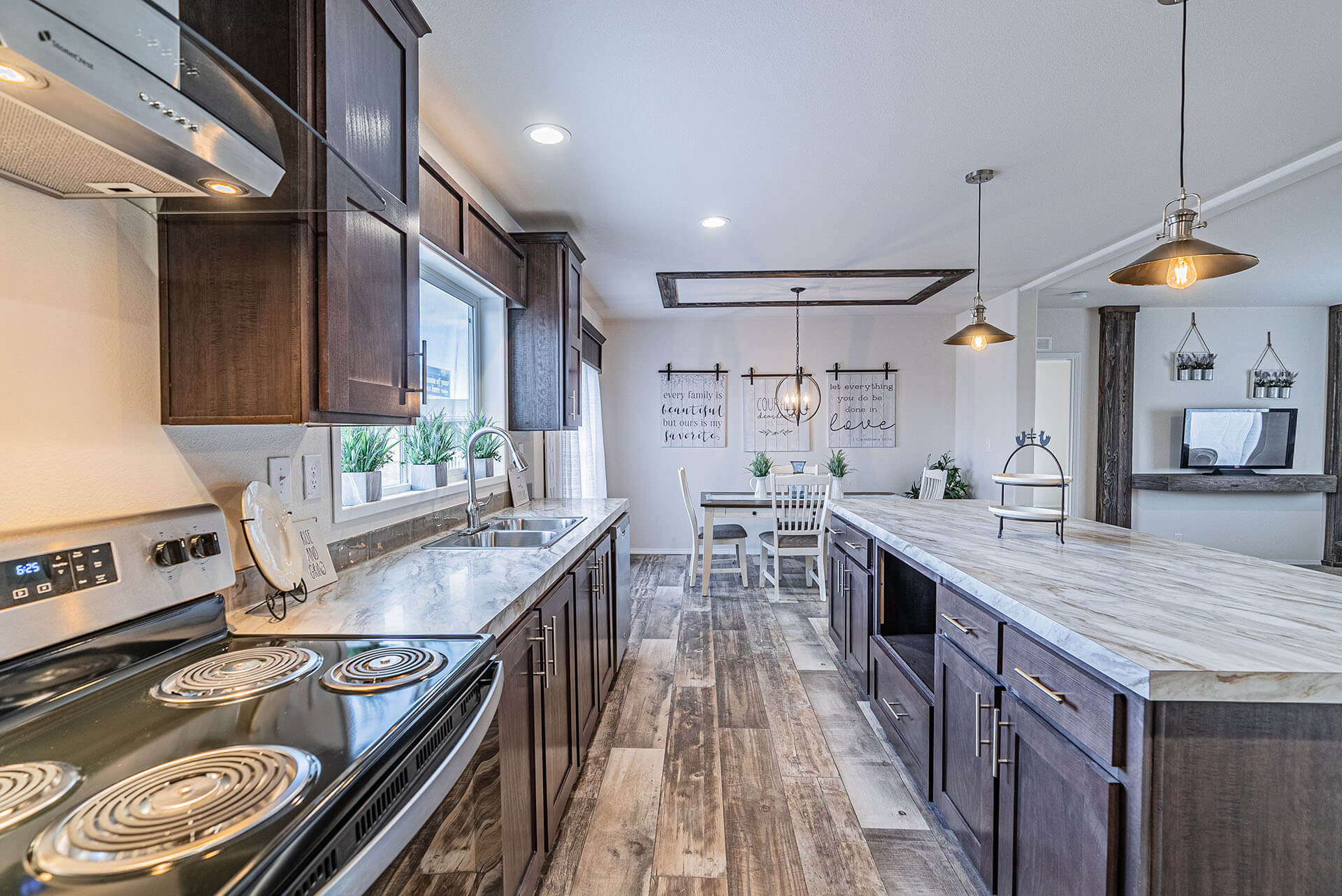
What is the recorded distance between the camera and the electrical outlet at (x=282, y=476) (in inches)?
61.0

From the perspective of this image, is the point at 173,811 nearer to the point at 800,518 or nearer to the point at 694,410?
the point at 800,518

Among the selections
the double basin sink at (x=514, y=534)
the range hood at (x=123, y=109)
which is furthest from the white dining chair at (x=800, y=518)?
the range hood at (x=123, y=109)

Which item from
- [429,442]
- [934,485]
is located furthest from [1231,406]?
[429,442]

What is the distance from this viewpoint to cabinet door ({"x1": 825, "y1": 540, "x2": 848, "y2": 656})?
10.4 feet

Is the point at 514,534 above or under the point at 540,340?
under

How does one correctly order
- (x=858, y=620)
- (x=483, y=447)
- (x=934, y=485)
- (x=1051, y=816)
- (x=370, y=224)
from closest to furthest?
(x=1051, y=816) → (x=370, y=224) → (x=858, y=620) → (x=483, y=447) → (x=934, y=485)

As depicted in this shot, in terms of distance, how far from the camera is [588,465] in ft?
17.5

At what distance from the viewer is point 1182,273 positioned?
179 centimetres

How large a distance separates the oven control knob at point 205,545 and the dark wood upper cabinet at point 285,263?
0.76 feet

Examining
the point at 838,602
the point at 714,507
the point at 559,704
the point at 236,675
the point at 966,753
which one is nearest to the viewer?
the point at 236,675

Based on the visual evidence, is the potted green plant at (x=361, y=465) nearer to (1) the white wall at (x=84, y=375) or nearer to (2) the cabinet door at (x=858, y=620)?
(1) the white wall at (x=84, y=375)

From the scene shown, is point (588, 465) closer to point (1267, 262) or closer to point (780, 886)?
point (780, 886)

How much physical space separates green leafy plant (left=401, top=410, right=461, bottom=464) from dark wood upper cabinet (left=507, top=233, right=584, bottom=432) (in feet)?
2.68

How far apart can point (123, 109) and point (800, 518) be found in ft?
14.7
